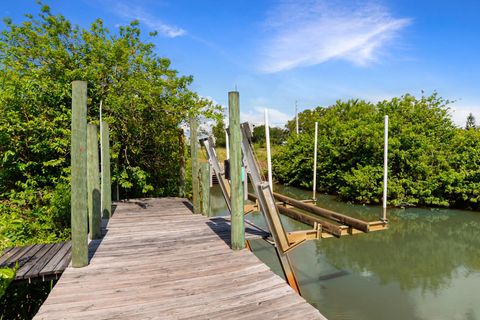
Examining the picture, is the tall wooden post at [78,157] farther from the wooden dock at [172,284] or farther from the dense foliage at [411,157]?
the dense foliage at [411,157]

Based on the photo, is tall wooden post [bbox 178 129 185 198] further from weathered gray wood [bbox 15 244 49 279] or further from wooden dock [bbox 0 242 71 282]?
weathered gray wood [bbox 15 244 49 279]

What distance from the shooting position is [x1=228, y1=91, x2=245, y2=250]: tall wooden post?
3.59m

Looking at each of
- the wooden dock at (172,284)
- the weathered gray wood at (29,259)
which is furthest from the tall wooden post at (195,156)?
the weathered gray wood at (29,259)

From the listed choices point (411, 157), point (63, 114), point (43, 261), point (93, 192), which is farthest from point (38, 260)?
point (411, 157)

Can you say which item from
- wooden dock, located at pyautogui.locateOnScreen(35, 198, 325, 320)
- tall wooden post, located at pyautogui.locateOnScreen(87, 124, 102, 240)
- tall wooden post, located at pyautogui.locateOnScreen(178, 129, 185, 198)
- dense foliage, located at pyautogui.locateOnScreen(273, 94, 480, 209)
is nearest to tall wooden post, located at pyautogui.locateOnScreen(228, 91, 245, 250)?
wooden dock, located at pyautogui.locateOnScreen(35, 198, 325, 320)

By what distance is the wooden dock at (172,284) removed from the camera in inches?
93.4

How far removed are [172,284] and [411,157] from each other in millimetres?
12227

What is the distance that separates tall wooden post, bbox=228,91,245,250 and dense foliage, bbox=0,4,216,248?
14.1 ft

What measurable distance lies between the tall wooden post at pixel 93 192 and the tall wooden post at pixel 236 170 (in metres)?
2.00

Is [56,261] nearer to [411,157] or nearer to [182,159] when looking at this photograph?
[182,159]

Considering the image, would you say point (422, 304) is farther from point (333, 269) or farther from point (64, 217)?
point (64, 217)

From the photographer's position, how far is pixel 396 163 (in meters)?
13.0

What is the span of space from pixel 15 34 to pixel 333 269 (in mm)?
10059

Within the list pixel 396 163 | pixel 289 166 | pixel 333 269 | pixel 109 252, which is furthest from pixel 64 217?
pixel 289 166
